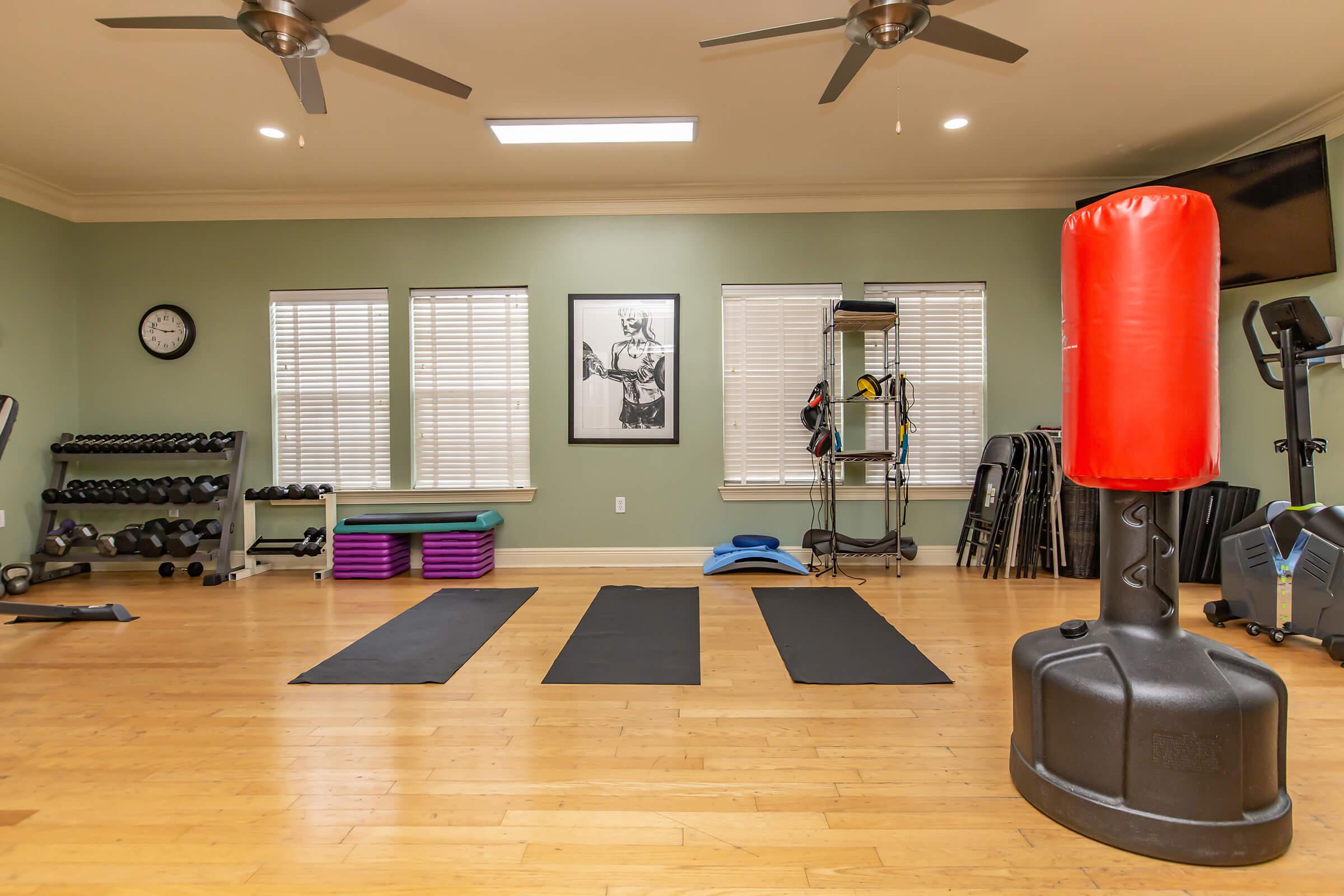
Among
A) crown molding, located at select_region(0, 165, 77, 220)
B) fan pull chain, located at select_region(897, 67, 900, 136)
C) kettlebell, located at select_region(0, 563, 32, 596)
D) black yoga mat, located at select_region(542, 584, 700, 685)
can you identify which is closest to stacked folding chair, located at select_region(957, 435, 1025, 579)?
black yoga mat, located at select_region(542, 584, 700, 685)

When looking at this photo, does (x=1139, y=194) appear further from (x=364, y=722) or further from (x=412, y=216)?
(x=412, y=216)

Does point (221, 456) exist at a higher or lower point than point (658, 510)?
higher

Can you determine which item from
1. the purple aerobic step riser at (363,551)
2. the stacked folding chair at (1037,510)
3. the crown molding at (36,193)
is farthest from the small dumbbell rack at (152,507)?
the stacked folding chair at (1037,510)

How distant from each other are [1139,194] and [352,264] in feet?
16.8

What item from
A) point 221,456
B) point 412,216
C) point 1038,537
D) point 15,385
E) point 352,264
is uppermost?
point 412,216

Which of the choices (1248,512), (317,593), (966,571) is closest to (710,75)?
(966,571)

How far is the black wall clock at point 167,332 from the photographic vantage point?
495cm

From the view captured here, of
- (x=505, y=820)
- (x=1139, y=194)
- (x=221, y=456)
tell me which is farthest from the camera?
(x=221, y=456)

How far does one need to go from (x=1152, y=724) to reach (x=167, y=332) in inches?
254

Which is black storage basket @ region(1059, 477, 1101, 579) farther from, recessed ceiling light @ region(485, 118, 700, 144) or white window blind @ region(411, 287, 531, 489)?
white window blind @ region(411, 287, 531, 489)

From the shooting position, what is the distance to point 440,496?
4957 millimetres

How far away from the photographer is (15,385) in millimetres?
4516

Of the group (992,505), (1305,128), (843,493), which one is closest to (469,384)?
(843,493)

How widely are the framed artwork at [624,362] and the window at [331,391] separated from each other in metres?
1.59
